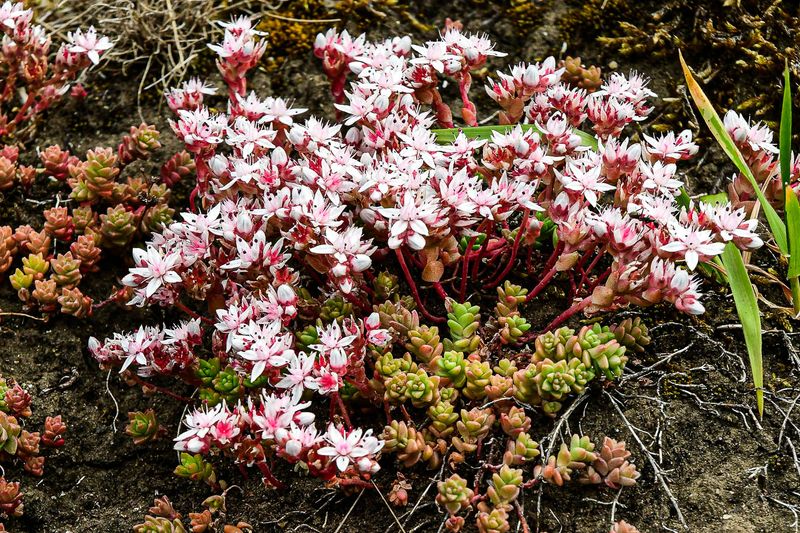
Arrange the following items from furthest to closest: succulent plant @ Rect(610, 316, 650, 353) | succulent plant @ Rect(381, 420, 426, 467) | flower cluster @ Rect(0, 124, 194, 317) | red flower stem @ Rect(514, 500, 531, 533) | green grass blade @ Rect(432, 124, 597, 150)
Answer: flower cluster @ Rect(0, 124, 194, 317), green grass blade @ Rect(432, 124, 597, 150), succulent plant @ Rect(610, 316, 650, 353), succulent plant @ Rect(381, 420, 426, 467), red flower stem @ Rect(514, 500, 531, 533)

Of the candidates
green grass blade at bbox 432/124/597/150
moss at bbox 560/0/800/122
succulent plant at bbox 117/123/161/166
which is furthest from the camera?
moss at bbox 560/0/800/122

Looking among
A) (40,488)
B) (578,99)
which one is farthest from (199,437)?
(578,99)

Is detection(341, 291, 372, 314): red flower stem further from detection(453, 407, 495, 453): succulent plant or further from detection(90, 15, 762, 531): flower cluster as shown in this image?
detection(453, 407, 495, 453): succulent plant

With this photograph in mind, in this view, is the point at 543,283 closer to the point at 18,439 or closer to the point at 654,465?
the point at 654,465

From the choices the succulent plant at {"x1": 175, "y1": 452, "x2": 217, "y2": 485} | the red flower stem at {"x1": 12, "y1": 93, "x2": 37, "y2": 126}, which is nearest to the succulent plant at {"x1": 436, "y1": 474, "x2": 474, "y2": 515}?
the succulent plant at {"x1": 175, "y1": 452, "x2": 217, "y2": 485}

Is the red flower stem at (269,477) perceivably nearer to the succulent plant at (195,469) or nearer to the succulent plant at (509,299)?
the succulent plant at (195,469)

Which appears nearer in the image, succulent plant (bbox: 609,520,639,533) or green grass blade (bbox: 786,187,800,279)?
succulent plant (bbox: 609,520,639,533)

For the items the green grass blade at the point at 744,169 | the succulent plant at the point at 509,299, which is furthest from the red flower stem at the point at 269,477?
the green grass blade at the point at 744,169
